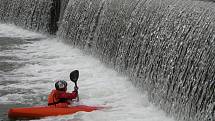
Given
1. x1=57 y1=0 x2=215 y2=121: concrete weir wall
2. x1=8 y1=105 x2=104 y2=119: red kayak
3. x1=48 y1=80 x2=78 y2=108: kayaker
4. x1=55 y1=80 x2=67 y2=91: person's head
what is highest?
x1=57 y1=0 x2=215 y2=121: concrete weir wall

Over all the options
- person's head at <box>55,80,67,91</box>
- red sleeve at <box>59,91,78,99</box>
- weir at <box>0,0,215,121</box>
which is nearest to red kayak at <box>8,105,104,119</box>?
red sleeve at <box>59,91,78,99</box>

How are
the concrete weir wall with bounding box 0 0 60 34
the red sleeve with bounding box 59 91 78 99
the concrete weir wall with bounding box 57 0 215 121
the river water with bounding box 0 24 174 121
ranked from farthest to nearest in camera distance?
the concrete weir wall with bounding box 0 0 60 34 < the red sleeve with bounding box 59 91 78 99 < the river water with bounding box 0 24 174 121 < the concrete weir wall with bounding box 57 0 215 121

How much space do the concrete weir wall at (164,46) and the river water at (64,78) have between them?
32cm

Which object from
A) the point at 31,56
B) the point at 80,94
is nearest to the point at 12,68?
the point at 31,56

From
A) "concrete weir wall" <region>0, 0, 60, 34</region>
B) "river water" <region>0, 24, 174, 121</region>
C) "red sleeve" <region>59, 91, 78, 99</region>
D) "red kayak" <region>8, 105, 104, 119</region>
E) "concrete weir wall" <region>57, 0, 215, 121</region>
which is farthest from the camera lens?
"concrete weir wall" <region>0, 0, 60, 34</region>

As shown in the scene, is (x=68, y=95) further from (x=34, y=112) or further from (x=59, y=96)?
(x=34, y=112)

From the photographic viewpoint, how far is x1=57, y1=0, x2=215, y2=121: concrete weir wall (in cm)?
949

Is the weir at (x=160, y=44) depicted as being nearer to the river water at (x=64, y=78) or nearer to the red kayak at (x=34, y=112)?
the river water at (x=64, y=78)

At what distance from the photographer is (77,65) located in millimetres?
15008

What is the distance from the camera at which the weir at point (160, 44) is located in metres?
9.52

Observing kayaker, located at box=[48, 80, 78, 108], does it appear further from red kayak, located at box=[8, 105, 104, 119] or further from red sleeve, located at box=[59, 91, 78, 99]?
red kayak, located at box=[8, 105, 104, 119]

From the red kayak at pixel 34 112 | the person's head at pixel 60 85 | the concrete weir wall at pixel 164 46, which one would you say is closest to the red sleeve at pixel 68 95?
the person's head at pixel 60 85

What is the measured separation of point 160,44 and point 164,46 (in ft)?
0.71

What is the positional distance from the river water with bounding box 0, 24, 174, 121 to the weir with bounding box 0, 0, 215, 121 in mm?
313
